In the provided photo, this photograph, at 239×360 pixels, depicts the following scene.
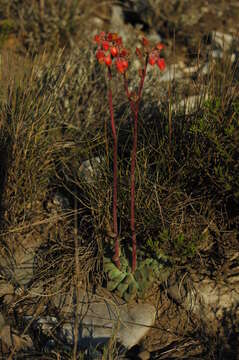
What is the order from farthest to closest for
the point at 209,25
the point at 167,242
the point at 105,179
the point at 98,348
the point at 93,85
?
the point at 209,25, the point at 93,85, the point at 105,179, the point at 167,242, the point at 98,348

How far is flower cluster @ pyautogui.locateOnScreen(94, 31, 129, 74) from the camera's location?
1.92 metres

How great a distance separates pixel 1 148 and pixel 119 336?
3.78 feet

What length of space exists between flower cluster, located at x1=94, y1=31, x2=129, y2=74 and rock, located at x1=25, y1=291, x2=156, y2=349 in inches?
44.5

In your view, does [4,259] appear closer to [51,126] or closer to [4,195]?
[4,195]

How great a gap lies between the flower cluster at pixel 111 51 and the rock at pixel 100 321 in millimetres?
1130

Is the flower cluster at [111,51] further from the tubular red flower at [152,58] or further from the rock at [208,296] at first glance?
the rock at [208,296]

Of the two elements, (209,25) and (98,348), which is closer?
(98,348)

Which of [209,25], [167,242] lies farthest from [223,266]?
[209,25]

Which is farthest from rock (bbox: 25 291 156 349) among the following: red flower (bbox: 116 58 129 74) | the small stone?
red flower (bbox: 116 58 129 74)

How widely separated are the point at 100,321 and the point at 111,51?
124cm

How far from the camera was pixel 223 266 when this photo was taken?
259 cm

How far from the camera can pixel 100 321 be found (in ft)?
8.04

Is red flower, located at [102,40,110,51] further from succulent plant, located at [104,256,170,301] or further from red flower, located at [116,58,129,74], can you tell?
succulent plant, located at [104,256,170,301]

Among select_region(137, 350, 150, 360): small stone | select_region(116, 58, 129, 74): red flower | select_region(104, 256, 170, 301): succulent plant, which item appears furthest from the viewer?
select_region(104, 256, 170, 301): succulent plant
